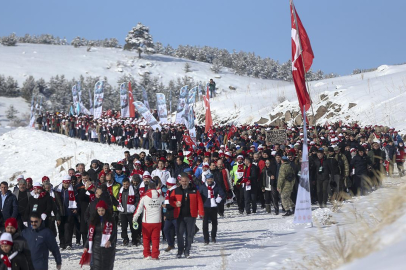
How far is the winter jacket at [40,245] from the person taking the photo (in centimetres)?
805

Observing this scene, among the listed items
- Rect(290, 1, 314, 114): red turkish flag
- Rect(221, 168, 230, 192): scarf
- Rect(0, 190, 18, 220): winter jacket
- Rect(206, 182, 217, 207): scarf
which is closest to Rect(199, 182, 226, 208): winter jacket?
Rect(206, 182, 217, 207): scarf

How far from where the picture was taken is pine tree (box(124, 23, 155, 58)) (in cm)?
11400

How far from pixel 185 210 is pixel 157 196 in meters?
0.64

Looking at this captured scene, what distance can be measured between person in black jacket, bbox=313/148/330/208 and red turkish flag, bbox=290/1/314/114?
428 centimetres

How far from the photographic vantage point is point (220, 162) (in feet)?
54.1

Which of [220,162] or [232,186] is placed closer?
[220,162]

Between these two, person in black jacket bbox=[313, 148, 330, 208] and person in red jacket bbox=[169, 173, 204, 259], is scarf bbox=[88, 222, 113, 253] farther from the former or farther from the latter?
person in black jacket bbox=[313, 148, 330, 208]

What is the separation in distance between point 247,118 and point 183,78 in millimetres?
54920

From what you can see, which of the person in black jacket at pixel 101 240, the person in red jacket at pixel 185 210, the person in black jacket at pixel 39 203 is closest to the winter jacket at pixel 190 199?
the person in red jacket at pixel 185 210

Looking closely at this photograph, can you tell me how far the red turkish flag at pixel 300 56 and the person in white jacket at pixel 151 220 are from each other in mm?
3744

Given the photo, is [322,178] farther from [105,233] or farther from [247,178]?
[105,233]

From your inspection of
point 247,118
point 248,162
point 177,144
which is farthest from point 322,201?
point 247,118

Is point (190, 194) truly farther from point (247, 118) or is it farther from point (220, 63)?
point (220, 63)

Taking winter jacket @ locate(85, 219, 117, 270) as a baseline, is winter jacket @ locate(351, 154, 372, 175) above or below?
above
